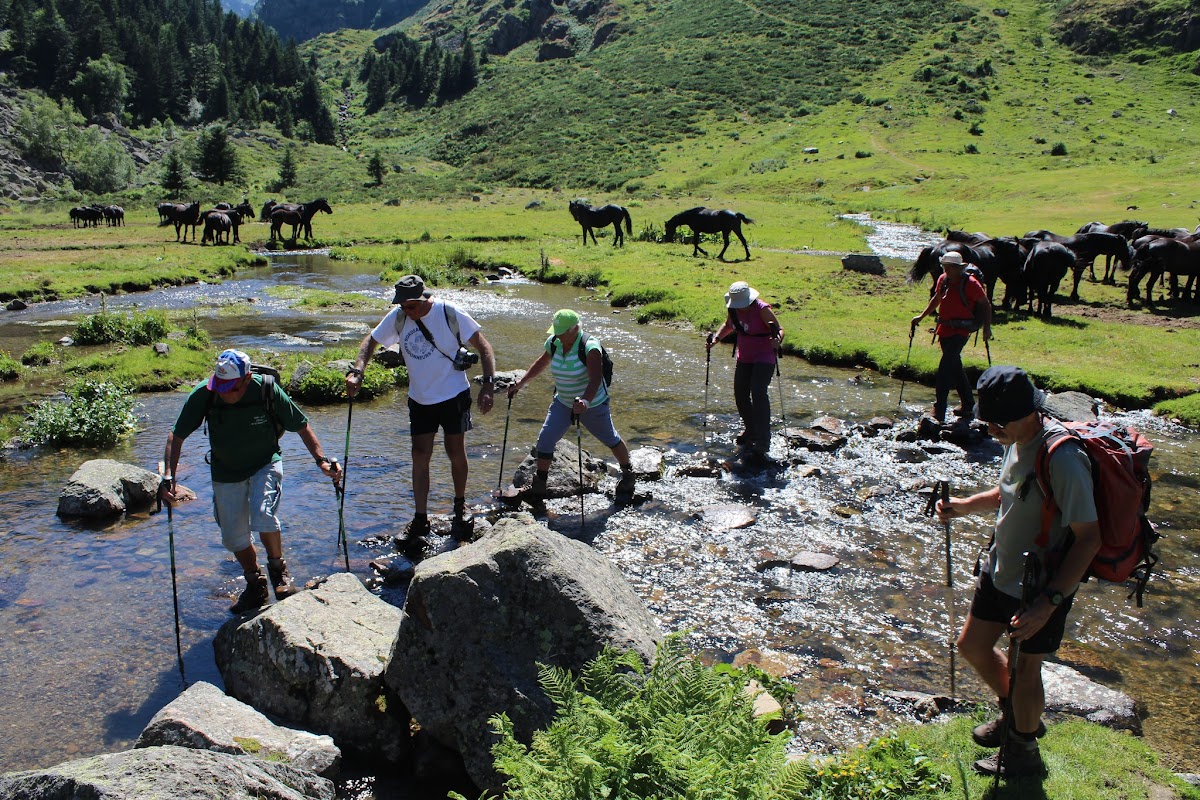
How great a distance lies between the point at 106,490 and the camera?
1028cm

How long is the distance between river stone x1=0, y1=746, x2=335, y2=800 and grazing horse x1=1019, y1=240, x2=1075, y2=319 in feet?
79.9

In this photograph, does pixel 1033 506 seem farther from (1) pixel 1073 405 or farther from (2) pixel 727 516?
(1) pixel 1073 405

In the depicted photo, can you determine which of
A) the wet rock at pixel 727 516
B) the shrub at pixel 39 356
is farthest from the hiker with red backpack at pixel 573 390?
the shrub at pixel 39 356

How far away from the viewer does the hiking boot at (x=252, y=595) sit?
8.01 meters

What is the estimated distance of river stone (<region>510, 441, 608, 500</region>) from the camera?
11.5 m

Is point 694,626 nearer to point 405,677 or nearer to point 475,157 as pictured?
point 405,677

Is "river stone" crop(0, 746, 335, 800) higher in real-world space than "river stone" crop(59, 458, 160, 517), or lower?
higher

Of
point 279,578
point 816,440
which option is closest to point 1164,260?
point 816,440

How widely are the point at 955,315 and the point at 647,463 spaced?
590 cm

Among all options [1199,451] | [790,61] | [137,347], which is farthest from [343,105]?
[1199,451]

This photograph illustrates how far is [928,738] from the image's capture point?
600 cm

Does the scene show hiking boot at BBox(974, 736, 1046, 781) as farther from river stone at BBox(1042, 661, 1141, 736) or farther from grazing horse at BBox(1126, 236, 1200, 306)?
grazing horse at BBox(1126, 236, 1200, 306)

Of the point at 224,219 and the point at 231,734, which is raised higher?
the point at 224,219

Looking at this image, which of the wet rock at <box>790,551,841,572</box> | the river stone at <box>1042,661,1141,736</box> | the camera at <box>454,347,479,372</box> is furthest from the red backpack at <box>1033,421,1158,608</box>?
the camera at <box>454,347,479,372</box>
